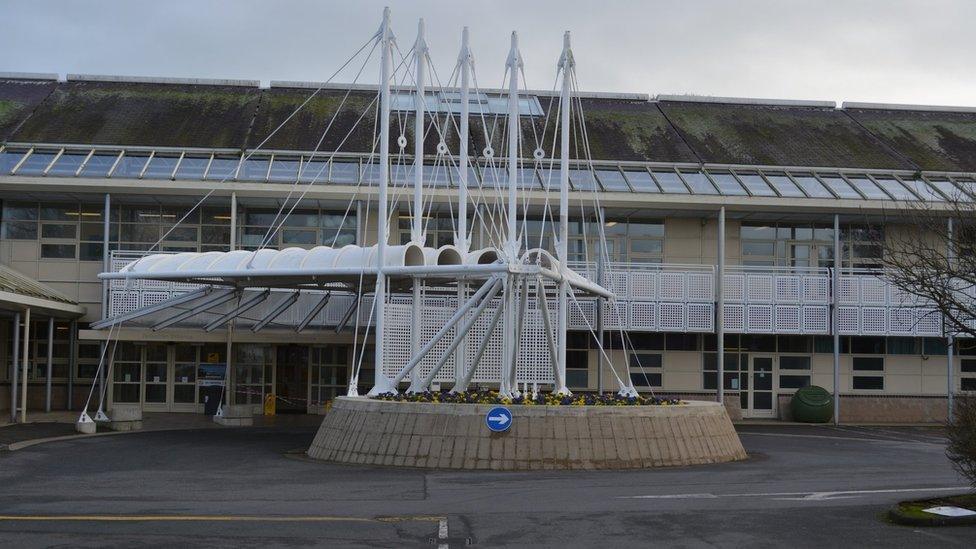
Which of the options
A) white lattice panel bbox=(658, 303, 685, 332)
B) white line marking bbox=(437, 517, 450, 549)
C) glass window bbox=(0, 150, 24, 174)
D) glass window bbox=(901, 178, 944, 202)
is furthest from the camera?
A: glass window bbox=(901, 178, 944, 202)

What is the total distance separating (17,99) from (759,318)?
78.9ft

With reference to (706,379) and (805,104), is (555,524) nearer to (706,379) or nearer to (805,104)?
(706,379)

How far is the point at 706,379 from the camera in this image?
32.9m

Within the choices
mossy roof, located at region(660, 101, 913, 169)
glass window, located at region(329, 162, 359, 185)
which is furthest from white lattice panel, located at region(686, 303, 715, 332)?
glass window, located at region(329, 162, 359, 185)

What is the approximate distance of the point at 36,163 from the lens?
100ft

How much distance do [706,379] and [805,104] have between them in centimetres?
1265

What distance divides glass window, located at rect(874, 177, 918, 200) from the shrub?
20200 millimetres

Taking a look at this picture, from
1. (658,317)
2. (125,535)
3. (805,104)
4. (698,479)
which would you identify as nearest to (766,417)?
(658,317)

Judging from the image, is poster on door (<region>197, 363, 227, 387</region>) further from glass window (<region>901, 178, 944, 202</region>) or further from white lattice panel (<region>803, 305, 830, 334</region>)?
glass window (<region>901, 178, 944, 202</region>)

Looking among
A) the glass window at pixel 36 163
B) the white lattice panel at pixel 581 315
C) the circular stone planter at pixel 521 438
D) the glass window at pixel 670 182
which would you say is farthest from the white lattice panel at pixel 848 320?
the glass window at pixel 36 163

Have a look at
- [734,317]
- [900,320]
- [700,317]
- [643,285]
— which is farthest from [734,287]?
[900,320]

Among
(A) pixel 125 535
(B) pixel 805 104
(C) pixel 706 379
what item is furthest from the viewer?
(B) pixel 805 104

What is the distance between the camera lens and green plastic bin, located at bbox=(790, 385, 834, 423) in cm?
3152

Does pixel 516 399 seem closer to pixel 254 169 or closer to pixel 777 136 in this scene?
pixel 254 169
